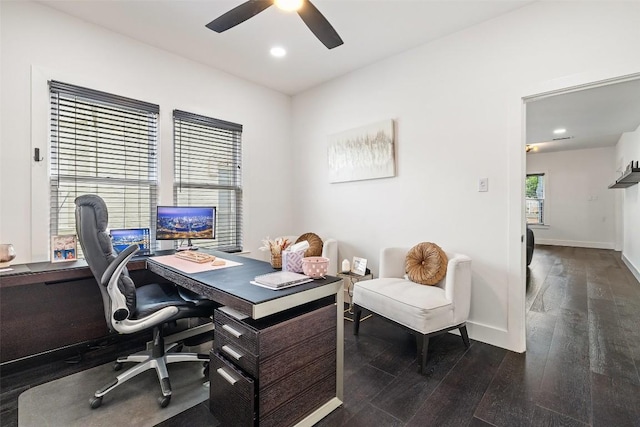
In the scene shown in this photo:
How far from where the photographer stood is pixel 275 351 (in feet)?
4.39

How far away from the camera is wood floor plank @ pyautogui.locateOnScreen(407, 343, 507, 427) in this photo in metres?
1.58

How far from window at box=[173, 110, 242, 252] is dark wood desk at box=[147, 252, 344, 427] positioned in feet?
5.79

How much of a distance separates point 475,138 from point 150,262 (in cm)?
291

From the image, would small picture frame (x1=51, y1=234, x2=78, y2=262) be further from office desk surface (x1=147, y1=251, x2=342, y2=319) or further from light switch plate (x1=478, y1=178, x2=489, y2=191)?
light switch plate (x1=478, y1=178, x2=489, y2=191)

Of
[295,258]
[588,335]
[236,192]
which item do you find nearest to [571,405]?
[588,335]

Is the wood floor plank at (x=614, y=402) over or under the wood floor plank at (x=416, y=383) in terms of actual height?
over

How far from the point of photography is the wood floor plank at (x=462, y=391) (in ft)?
5.18

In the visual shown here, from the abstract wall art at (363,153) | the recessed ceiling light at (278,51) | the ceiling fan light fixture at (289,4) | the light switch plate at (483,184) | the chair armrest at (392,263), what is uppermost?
the recessed ceiling light at (278,51)

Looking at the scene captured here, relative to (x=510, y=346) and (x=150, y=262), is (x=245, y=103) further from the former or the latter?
(x=510, y=346)

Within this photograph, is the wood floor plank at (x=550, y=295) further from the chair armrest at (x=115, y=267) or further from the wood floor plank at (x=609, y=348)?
the chair armrest at (x=115, y=267)

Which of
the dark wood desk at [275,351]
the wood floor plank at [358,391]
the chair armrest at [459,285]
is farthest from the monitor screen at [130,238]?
the chair armrest at [459,285]

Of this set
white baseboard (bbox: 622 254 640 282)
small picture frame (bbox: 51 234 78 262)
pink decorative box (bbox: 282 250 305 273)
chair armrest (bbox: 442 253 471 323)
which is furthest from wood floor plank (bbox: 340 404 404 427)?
white baseboard (bbox: 622 254 640 282)

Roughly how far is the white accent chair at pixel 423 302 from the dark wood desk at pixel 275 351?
0.76 metres

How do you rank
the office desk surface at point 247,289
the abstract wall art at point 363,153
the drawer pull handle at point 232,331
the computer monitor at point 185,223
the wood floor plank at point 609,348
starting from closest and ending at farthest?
the office desk surface at point 247,289, the drawer pull handle at point 232,331, the wood floor plank at point 609,348, the computer monitor at point 185,223, the abstract wall art at point 363,153
